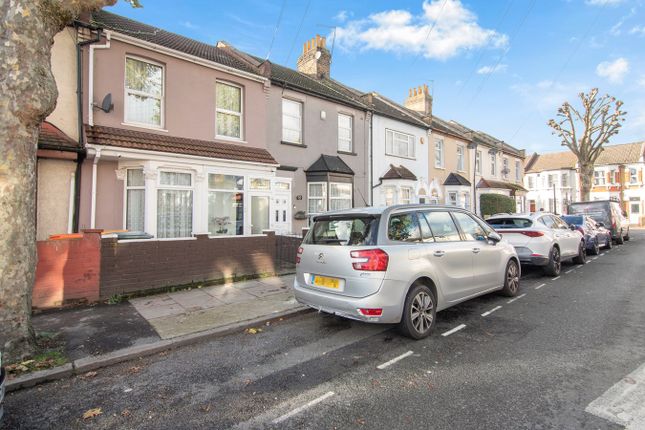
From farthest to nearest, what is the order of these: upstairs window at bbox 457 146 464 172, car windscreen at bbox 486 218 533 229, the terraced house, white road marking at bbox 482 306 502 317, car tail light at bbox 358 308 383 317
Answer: the terraced house, upstairs window at bbox 457 146 464 172, car windscreen at bbox 486 218 533 229, white road marking at bbox 482 306 502 317, car tail light at bbox 358 308 383 317

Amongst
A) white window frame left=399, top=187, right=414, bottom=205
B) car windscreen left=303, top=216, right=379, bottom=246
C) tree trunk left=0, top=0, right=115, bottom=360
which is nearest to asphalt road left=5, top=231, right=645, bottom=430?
tree trunk left=0, top=0, right=115, bottom=360

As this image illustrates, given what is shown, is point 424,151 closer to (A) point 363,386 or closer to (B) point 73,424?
(A) point 363,386

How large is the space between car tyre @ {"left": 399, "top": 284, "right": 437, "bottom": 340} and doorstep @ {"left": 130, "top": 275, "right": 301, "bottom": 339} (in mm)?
2180

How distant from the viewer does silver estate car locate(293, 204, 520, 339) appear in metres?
4.27

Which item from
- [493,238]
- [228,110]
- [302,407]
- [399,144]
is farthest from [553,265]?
[399,144]

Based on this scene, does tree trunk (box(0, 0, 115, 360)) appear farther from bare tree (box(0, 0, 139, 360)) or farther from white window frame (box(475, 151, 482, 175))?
white window frame (box(475, 151, 482, 175))

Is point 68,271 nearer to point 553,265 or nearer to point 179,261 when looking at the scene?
point 179,261

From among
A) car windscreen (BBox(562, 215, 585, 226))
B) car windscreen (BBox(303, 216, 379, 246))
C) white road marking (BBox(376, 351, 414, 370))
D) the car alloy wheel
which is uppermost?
car windscreen (BBox(562, 215, 585, 226))

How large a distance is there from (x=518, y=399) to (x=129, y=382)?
3.83 m

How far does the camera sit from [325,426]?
278 cm

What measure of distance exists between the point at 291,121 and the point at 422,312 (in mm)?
10138

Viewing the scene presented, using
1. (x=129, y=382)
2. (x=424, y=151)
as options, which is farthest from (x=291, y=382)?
(x=424, y=151)

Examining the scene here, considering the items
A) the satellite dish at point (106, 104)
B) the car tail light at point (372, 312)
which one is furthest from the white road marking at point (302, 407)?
the satellite dish at point (106, 104)

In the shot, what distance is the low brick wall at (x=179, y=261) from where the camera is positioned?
6695 millimetres
